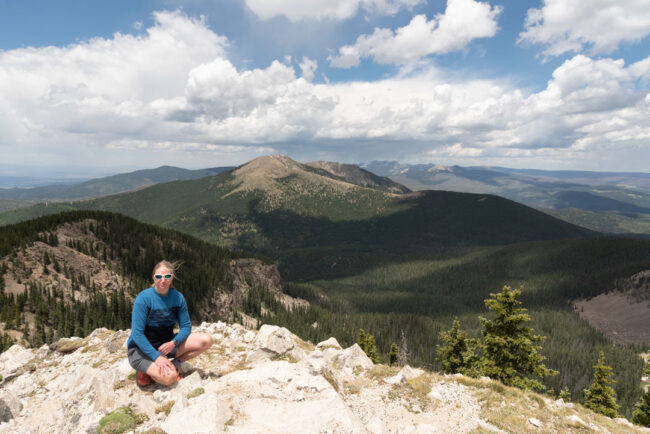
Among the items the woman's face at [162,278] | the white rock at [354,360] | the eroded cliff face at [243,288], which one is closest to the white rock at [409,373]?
the white rock at [354,360]

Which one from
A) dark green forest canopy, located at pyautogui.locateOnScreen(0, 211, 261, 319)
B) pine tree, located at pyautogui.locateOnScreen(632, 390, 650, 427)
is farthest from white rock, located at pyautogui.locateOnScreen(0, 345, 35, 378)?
dark green forest canopy, located at pyautogui.locateOnScreen(0, 211, 261, 319)

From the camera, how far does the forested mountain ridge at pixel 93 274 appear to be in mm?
55531

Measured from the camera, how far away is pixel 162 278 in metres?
11.1

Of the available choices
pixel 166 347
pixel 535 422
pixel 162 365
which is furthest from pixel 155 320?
pixel 535 422

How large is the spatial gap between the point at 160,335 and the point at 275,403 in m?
5.70

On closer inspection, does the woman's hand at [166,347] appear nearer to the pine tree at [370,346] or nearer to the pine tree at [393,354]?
the pine tree at [370,346]

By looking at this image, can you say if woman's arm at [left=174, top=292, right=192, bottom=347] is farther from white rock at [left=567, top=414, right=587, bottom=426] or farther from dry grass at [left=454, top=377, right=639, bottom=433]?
white rock at [left=567, top=414, right=587, bottom=426]

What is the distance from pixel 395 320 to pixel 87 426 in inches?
6385

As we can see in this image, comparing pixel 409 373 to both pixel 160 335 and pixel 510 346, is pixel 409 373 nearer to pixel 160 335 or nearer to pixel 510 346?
pixel 160 335

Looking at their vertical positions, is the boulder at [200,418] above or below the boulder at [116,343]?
above

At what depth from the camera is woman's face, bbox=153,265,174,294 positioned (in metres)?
11.1

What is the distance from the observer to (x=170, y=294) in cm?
1170

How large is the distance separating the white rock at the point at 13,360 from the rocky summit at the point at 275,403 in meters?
1.46

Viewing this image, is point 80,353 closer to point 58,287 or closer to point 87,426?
point 87,426
